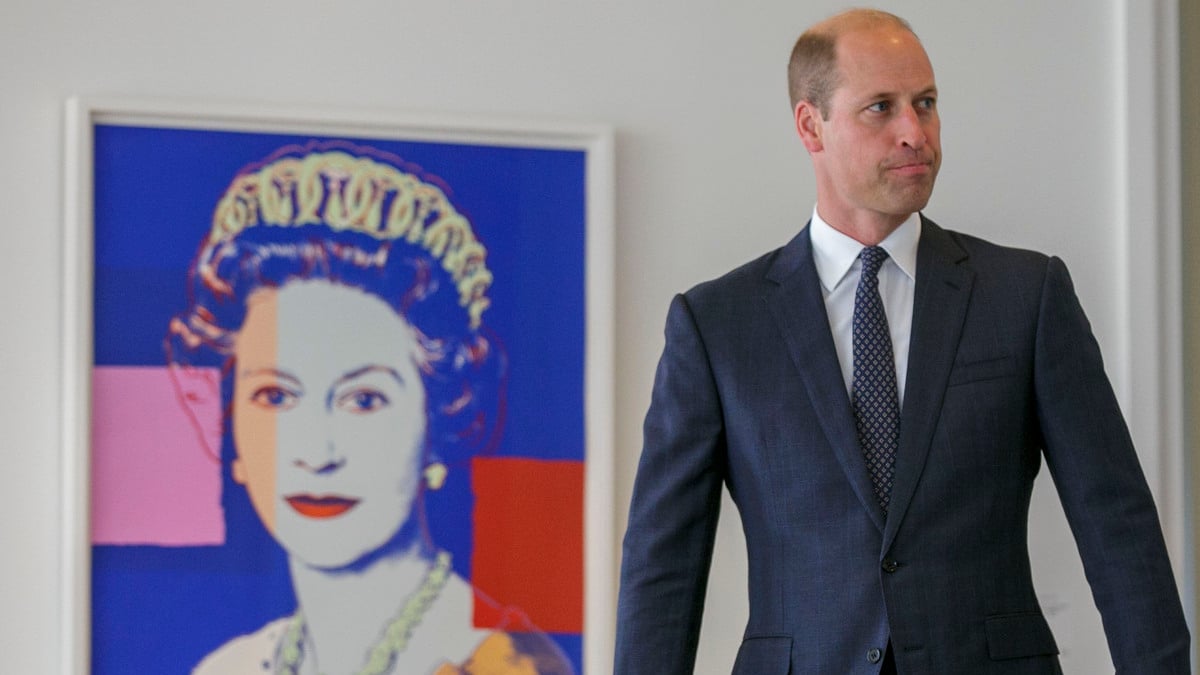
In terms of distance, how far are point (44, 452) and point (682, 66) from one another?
1113 mm

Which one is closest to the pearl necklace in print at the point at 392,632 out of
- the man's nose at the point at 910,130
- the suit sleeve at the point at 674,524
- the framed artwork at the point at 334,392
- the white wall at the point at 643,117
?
the framed artwork at the point at 334,392

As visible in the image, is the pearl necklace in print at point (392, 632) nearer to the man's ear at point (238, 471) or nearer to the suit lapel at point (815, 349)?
the man's ear at point (238, 471)

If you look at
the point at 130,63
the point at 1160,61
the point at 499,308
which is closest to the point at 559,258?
the point at 499,308

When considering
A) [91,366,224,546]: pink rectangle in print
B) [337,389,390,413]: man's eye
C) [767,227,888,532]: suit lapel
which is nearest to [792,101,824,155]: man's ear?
[767,227,888,532]: suit lapel

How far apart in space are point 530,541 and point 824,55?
2.87 ft

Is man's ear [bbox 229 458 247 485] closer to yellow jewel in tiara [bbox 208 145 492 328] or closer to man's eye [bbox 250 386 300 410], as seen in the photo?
man's eye [bbox 250 386 300 410]

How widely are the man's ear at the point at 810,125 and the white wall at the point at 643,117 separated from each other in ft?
1.73

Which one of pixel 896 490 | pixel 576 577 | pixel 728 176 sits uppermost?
pixel 728 176

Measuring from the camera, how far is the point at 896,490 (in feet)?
5.59

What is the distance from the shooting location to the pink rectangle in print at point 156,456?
2186 mm

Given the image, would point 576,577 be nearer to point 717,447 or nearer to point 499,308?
point 499,308

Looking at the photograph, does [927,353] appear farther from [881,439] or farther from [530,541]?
[530,541]

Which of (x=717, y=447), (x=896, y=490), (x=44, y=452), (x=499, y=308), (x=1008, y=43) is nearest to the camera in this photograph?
(x=896, y=490)

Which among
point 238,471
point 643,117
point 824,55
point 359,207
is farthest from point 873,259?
point 238,471
